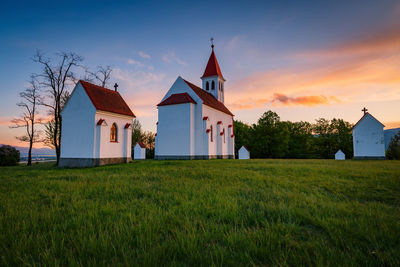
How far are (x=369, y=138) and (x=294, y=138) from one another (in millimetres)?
29773

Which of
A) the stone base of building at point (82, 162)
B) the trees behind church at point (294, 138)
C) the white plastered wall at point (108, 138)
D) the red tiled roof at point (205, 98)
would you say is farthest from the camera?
the trees behind church at point (294, 138)

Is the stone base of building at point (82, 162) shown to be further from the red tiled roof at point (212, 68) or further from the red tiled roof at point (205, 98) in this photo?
the red tiled roof at point (212, 68)

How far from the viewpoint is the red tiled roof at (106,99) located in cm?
1716

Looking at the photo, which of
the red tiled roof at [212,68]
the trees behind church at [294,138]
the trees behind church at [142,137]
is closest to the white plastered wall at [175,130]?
the red tiled roof at [212,68]

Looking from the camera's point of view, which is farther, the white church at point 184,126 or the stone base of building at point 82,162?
the white church at point 184,126

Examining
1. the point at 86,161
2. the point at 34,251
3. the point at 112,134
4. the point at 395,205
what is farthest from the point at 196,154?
the point at 34,251

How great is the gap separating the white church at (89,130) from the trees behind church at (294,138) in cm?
3517

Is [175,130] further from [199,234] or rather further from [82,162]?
[199,234]

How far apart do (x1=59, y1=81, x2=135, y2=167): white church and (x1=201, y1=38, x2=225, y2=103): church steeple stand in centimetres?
1667

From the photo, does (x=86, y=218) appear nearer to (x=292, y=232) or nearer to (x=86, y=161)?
(x=292, y=232)

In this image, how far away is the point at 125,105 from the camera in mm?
20703

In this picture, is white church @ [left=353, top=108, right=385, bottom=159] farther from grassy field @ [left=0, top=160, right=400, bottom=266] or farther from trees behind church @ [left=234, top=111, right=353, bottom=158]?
grassy field @ [left=0, top=160, right=400, bottom=266]

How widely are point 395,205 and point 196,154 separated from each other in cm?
1882

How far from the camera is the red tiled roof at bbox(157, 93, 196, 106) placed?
22.5m
